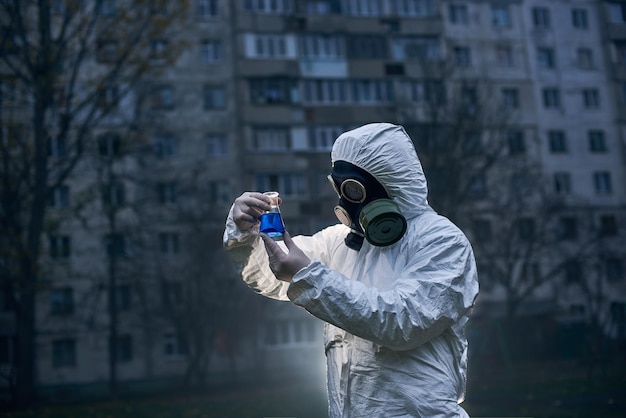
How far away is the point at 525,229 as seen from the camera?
121ft

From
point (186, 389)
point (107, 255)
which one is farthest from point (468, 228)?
point (107, 255)

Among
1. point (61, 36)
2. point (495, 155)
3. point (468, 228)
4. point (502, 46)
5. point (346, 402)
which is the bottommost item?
point (346, 402)

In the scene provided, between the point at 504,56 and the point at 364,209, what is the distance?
45.9m

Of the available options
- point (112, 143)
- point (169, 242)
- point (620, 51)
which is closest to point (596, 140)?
point (620, 51)

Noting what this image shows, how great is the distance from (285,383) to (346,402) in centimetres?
3228

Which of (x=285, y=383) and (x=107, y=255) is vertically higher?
(x=107, y=255)

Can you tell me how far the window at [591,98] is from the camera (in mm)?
47062

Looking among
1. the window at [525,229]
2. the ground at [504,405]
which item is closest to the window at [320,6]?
the window at [525,229]

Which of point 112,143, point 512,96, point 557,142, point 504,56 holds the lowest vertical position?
point 112,143

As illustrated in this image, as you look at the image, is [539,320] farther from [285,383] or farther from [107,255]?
[107,255]

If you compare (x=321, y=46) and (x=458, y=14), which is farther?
(x=458, y=14)

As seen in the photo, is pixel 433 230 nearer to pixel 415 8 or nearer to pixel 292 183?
pixel 292 183

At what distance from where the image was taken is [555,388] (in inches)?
745

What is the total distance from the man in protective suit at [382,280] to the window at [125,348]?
38.5 metres
